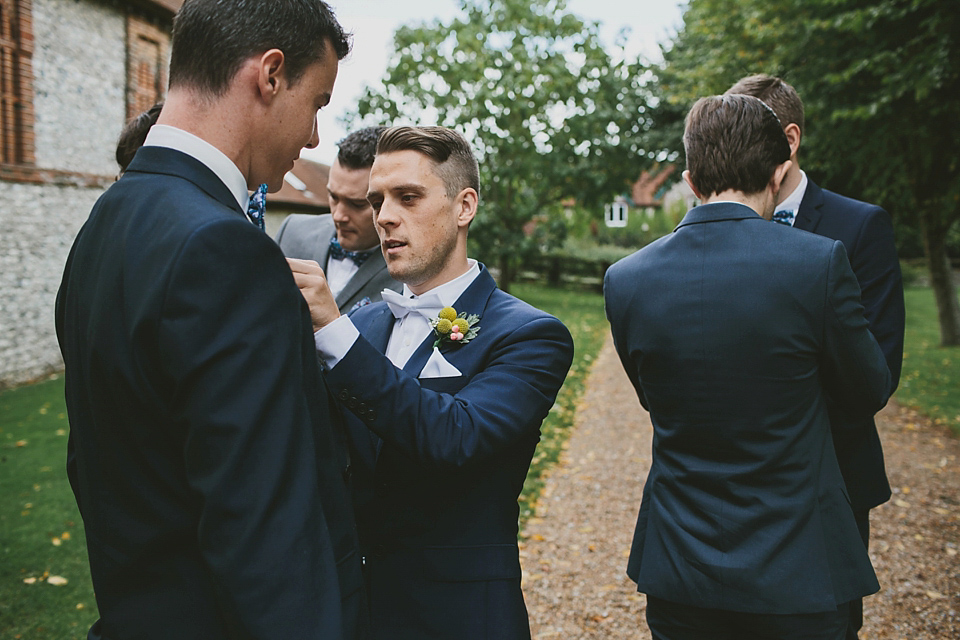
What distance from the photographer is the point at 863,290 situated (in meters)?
2.80

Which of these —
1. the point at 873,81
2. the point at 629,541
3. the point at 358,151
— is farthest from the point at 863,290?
the point at 873,81

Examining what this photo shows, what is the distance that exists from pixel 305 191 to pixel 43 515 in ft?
80.8

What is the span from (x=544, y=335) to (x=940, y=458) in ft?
25.6

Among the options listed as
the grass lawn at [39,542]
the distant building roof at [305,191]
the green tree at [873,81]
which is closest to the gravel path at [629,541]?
the grass lawn at [39,542]

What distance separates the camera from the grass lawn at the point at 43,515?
452cm

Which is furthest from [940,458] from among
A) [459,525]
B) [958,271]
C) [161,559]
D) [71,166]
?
[958,271]

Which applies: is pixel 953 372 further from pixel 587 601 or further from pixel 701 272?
pixel 701 272

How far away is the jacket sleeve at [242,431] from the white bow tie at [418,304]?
968 mm

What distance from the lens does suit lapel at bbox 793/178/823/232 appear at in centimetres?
295

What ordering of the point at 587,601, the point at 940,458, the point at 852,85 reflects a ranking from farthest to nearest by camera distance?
1. the point at 852,85
2. the point at 940,458
3. the point at 587,601

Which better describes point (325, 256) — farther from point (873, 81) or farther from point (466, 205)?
point (873, 81)

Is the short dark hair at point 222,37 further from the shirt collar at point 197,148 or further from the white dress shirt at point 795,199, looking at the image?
the white dress shirt at point 795,199

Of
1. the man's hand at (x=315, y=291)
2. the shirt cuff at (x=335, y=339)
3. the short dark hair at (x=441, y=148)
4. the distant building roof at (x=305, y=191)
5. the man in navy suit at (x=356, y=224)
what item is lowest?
the distant building roof at (x=305, y=191)

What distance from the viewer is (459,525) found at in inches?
80.5
